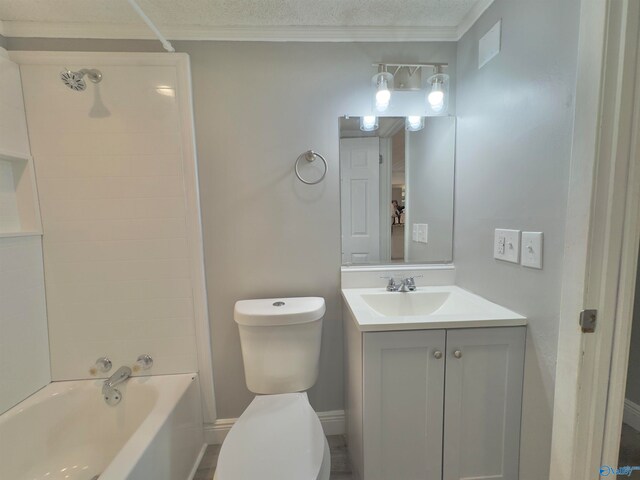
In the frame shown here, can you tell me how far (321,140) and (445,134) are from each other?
2.25ft

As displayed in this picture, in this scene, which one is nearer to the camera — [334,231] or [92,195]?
[92,195]

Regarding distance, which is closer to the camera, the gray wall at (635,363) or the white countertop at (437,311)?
the white countertop at (437,311)

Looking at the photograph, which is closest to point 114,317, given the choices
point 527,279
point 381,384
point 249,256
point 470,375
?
point 249,256

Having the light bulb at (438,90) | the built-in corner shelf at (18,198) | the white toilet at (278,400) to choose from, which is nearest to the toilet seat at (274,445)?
the white toilet at (278,400)

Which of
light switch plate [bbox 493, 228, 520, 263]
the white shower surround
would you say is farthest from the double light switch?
the white shower surround

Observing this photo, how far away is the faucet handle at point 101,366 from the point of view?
1435 mm

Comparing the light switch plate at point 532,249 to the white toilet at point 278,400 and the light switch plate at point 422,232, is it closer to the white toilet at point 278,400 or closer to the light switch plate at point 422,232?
the light switch plate at point 422,232

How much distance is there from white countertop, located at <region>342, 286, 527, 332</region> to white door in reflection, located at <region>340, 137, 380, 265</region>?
0.22 m

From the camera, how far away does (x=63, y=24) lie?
4.27ft

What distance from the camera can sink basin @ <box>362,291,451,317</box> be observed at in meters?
1.41

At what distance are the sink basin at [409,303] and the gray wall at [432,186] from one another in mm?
219

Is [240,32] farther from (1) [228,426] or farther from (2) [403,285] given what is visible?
(1) [228,426]

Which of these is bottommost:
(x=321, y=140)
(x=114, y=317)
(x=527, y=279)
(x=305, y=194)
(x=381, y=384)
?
(x=381, y=384)

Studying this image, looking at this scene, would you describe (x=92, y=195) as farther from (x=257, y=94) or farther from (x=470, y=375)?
(x=470, y=375)
